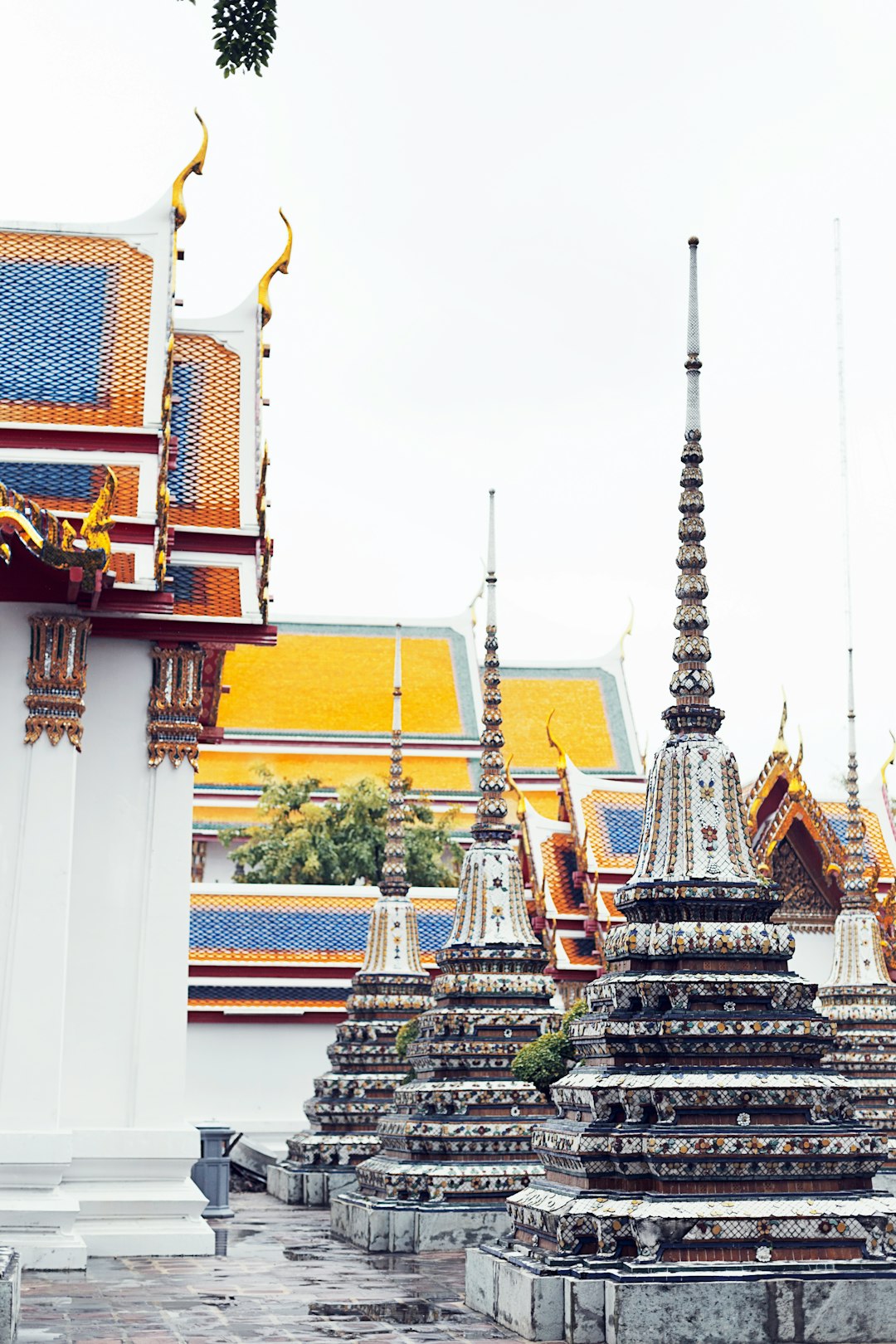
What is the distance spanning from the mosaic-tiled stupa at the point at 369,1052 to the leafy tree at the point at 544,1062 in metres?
3.40

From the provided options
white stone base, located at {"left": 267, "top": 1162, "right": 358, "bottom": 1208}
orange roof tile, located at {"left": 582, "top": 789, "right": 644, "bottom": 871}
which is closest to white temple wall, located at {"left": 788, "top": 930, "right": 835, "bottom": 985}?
orange roof tile, located at {"left": 582, "top": 789, "right": 644, "bottom": 871}

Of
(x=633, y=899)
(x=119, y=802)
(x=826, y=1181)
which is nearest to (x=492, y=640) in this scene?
(x=119, y=802)

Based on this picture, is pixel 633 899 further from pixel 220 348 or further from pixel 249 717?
pixel 249 717

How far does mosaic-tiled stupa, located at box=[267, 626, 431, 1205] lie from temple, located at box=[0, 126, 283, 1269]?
4.71m

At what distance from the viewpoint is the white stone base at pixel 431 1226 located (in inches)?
477

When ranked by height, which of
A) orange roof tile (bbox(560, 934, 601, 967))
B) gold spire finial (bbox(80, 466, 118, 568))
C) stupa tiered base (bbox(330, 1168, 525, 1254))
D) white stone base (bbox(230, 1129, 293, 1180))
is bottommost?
white stone base (bbox(230, 1129, 293, 1180))

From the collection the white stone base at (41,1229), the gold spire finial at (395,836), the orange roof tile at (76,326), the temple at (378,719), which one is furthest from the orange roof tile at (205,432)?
the temple at (378,719)

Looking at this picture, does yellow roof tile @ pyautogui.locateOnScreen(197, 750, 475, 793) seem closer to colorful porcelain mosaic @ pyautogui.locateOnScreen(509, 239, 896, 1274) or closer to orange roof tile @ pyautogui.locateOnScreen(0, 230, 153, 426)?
orange roof tile @ pyautogui.locateOnScreen(0, 230, 153, 426)

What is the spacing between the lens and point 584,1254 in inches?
303

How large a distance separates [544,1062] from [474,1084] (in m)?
0.54

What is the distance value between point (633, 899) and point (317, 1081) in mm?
9123

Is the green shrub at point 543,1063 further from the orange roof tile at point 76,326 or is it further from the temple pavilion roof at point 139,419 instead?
the orange roof tile at point 76,326

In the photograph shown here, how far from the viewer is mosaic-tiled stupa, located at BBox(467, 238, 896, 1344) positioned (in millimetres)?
7422

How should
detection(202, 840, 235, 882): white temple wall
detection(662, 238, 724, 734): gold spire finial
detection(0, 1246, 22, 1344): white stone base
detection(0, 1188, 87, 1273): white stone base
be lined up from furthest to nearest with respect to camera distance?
detection(202, 840, 235, 882): white temple wall < detection(0, 1188, 87, 1273): white stone base < detection(662, 238, 724, 734): gold spire finial < detection(0, 1246, 22, 1344): white stone base
